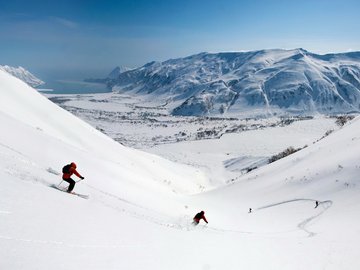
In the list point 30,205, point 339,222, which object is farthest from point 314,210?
point 30,205

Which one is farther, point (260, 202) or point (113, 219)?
point (260, 202)

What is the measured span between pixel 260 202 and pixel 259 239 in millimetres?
14966

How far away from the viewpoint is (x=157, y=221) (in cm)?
1820

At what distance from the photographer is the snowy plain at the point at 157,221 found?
383 inches

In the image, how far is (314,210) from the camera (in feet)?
88.7

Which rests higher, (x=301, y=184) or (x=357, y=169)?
(x=357, y=169)

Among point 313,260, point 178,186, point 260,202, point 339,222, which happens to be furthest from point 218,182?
point 313,260

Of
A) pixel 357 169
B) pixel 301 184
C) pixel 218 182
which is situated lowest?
pixel 218 182

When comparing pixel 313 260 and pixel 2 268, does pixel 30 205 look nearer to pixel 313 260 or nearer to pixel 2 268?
pixel 2 268

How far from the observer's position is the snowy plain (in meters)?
9.73

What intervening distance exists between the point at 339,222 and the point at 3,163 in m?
20.2

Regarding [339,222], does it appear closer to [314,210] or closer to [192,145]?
[314,210]

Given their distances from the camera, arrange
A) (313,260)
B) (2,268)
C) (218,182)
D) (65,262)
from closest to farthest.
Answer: (2,268) → (65,262) → (313,260) → (218,182)

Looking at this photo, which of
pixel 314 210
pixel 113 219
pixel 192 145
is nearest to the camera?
pixel 113 219
